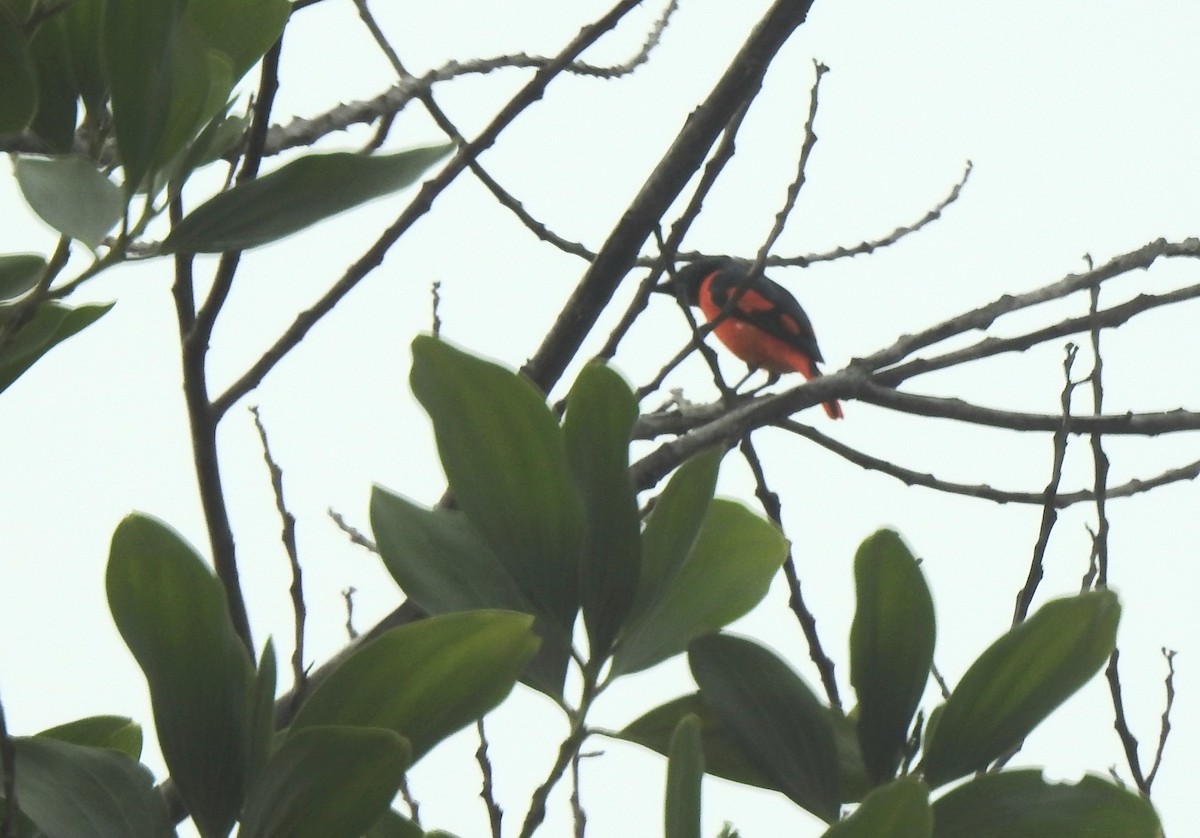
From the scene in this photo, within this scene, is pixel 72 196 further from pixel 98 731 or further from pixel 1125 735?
pixel 1125 735

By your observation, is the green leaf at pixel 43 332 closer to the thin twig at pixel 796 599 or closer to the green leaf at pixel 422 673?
the green leaf at pixel 422 673

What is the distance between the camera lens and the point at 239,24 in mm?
616

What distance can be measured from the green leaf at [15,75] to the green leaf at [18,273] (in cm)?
7

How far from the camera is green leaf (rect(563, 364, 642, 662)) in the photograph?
1.77ft

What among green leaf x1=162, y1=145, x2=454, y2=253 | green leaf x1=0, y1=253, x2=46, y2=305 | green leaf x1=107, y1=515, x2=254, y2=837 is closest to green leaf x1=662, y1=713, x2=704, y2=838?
green leaf x1=107, y1=515, x2=254, y2=837

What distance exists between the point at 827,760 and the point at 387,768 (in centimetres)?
20

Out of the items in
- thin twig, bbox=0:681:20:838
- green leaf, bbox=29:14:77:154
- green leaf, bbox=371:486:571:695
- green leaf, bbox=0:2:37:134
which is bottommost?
thin twig, bbox=0:681:20:838

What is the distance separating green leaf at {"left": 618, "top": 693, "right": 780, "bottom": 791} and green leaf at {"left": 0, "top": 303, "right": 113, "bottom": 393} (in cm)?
31

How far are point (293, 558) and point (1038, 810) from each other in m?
0.54

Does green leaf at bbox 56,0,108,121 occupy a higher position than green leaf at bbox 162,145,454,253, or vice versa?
green leaf at bbox 56,0,108,121

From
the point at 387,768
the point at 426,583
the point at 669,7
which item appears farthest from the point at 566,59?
the point at 387,768

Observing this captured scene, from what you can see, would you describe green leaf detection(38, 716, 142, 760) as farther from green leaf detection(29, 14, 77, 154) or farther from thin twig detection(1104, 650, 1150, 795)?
thin twig detection(1104, 650, 1150, 795)

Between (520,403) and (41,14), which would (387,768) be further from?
(41,14)

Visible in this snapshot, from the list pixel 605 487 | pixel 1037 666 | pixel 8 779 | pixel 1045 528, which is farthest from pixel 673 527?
pixel 1045 528
